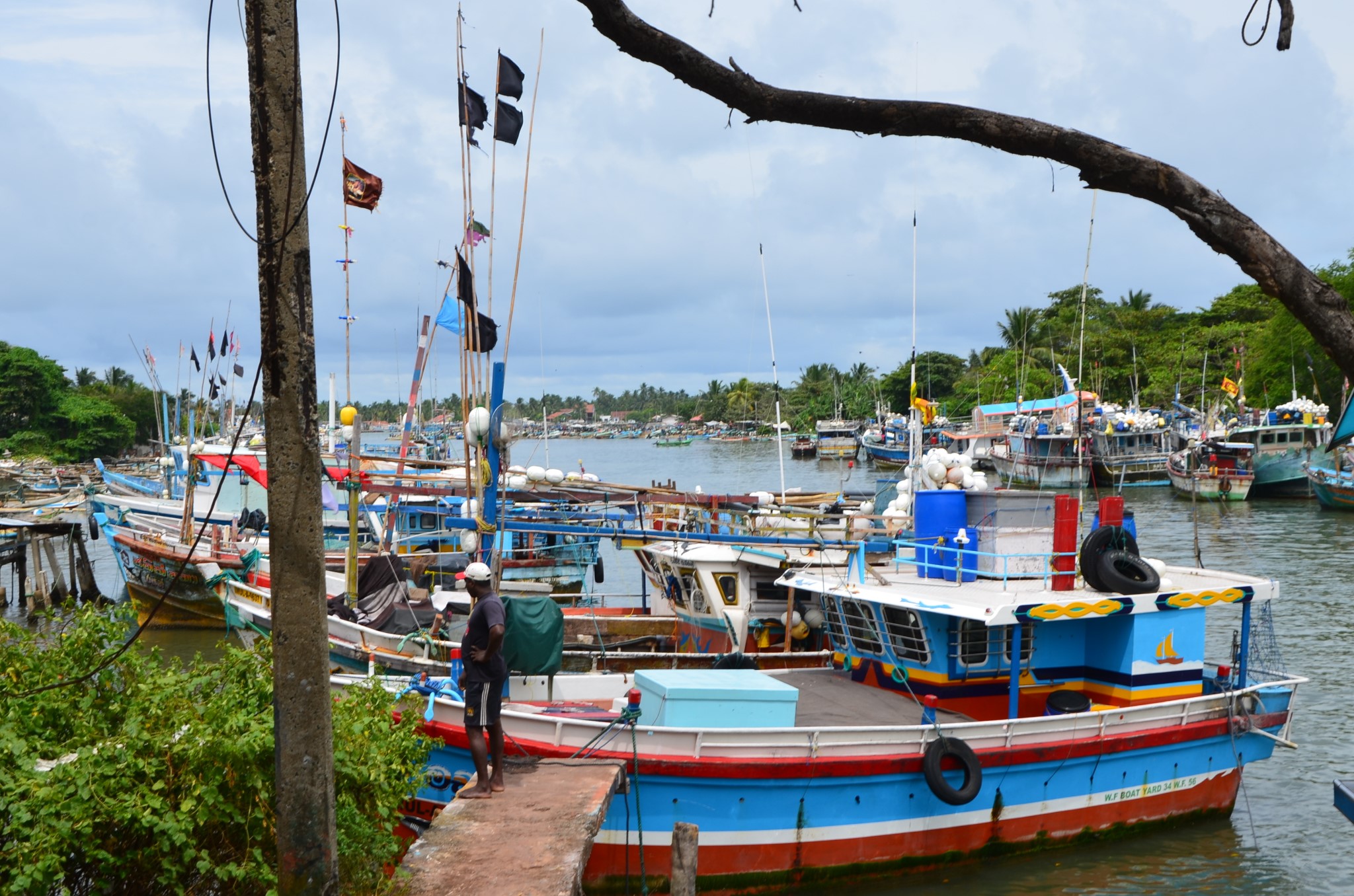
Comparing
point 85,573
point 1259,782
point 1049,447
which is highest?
point 1049,447

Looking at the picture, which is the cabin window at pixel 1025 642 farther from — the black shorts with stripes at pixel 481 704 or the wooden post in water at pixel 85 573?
the wooden post in water at pixel 85 573

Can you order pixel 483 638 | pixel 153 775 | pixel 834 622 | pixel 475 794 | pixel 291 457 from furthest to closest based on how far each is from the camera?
1. pixel 834 622
2. pixel 475 794
3. pixel 483 638
4. pixel 153 775
5. pixel 291 457

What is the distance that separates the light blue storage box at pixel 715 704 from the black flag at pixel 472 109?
331 inches

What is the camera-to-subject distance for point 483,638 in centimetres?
888

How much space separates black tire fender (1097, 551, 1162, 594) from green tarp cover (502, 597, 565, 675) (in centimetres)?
620

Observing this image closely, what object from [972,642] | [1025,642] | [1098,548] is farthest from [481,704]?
[1098,548]

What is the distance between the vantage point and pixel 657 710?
10.7 meters

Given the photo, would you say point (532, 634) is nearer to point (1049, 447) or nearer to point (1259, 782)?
point (1259, 782)

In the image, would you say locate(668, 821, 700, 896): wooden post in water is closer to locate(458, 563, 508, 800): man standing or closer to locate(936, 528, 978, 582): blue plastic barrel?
locate(458, 563, 508, 800): man standing

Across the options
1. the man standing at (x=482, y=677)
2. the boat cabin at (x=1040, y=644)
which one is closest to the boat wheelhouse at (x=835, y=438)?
the boat cabin at (x=1040, y=644)

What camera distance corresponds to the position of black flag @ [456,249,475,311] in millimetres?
14352

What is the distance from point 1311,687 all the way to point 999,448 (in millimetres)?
57006

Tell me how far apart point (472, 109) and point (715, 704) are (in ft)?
29.8

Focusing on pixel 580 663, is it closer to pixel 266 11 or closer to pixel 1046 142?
pixel 266 11
